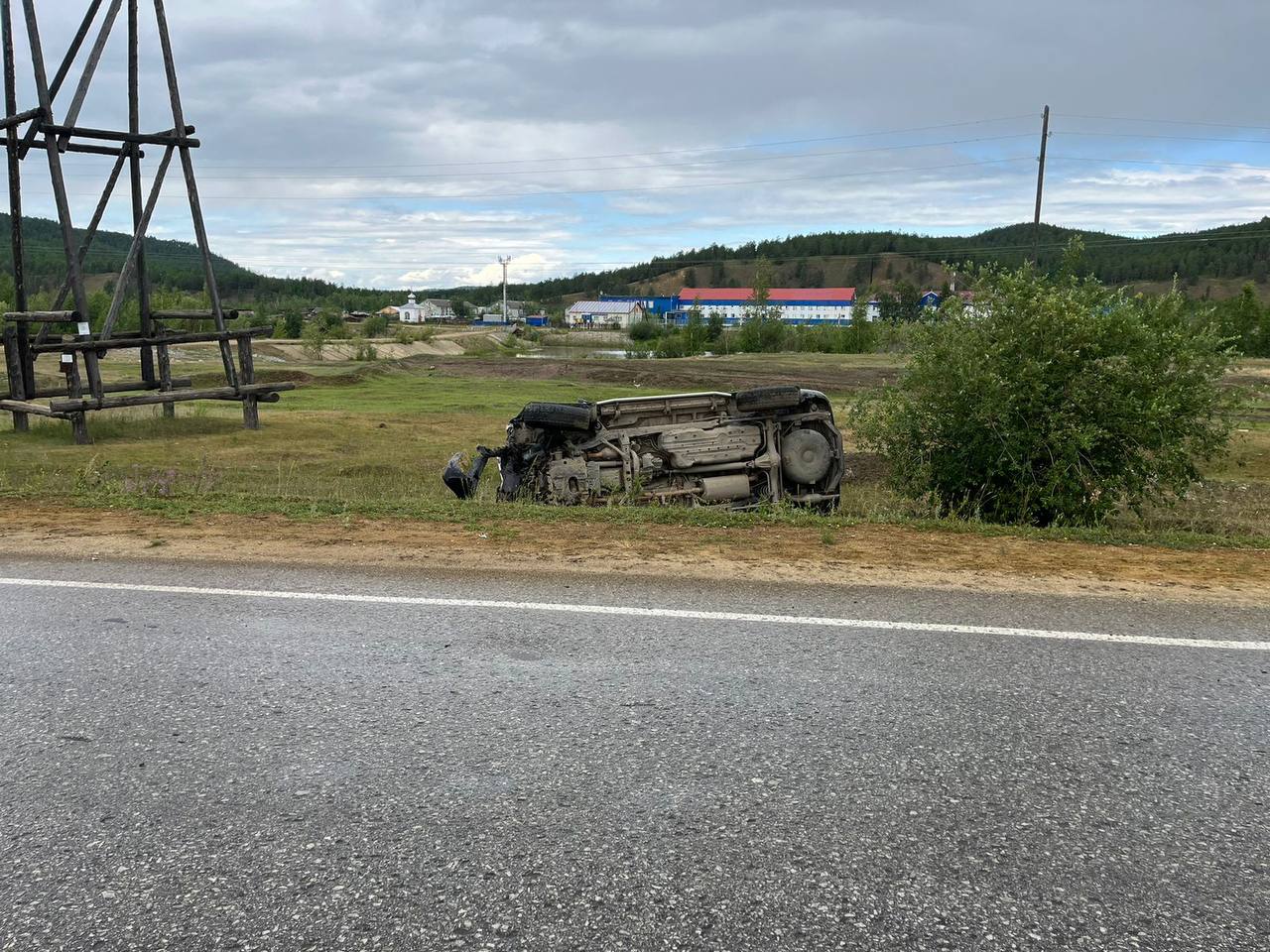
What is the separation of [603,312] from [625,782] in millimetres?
159145

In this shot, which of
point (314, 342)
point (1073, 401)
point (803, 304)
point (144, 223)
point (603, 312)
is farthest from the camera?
point (603, 312)

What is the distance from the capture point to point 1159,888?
3248 mm

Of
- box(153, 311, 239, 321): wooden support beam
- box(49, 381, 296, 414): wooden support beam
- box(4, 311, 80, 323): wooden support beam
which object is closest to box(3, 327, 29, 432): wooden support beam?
box(49, 381, 296, 414): wooden support beam

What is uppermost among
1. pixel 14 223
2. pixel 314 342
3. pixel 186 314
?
pixel 14 223

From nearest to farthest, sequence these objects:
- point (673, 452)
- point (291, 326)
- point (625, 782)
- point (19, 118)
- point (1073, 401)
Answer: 1. point (625, 782)
2. point (1073, 401)
3. point (673, 452)
4. point (19, 118)
5. point (291, 326)

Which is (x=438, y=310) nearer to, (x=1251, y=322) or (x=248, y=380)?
(x=1251, y=322)

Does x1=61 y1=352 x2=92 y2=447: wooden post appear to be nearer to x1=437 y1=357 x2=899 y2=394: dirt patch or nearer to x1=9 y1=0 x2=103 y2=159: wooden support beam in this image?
x1=9 y1=0 x2=103 y2=159: wooden support beam

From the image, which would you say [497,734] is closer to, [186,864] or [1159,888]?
[186,864]

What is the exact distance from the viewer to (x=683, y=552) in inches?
333

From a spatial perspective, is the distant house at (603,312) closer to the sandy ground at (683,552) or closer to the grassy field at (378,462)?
the grassy field at (378,462)

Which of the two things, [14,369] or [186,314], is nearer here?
[14,369]

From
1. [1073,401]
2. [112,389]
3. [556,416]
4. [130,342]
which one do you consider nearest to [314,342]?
[112,389]

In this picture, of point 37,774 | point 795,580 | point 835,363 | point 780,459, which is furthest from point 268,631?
point 835,363

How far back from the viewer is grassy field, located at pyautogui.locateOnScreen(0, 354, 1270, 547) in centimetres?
1048
